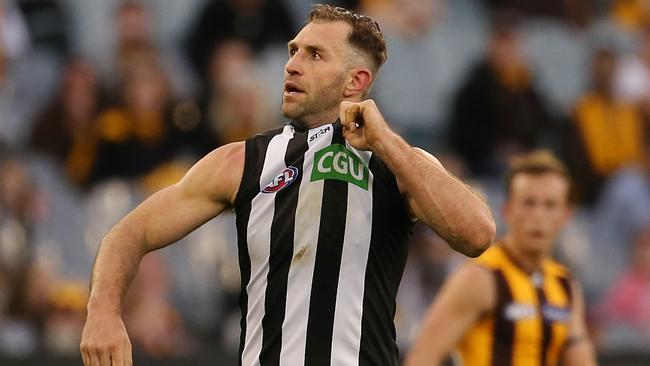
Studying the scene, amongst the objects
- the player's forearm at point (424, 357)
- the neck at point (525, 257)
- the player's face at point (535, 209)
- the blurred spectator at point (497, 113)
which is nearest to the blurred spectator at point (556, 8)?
the blurred spectator at point (497, 113)

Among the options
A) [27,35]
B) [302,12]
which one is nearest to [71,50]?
[27,35]

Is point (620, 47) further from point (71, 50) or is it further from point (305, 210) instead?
point (305, 210)

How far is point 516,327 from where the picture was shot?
6379 millimetres

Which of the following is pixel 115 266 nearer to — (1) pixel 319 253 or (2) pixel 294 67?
(1) pixel 319 253

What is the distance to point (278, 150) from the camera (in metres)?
4.45

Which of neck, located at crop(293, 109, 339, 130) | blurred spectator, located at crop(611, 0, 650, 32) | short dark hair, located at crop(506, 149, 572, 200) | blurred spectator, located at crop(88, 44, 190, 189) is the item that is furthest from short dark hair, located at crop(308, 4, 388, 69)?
blurred spectator, located at crop(611, 0, 650, 32)

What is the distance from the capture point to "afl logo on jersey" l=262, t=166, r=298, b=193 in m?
4.36

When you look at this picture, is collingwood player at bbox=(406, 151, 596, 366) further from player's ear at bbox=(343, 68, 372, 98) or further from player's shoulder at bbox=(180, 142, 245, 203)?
player's shoulder at bbox=(180, 142, 245, 203)

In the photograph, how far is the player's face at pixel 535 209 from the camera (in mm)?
6656

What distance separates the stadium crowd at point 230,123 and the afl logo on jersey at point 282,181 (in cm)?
432

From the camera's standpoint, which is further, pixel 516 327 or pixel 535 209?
pixel 535 209

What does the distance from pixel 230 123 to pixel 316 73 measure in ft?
→ 17.8

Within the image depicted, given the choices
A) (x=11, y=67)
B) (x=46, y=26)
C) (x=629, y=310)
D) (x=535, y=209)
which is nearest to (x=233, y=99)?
(x=46, y=26)

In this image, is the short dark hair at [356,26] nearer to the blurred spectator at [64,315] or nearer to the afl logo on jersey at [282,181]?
the afl logo on jersey at [282,181]
